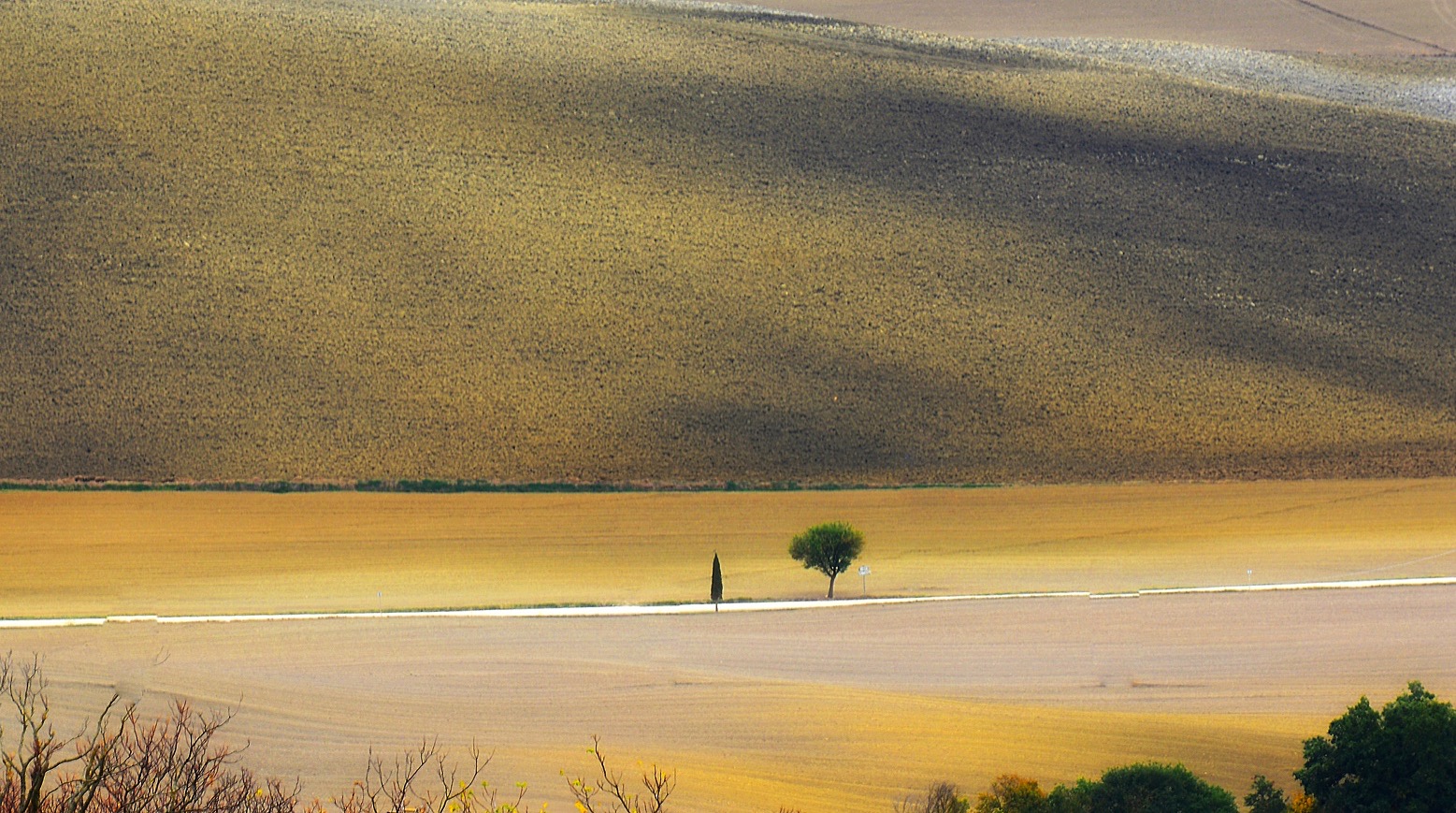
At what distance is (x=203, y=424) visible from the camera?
138ft

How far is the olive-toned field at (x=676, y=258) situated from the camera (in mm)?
43094

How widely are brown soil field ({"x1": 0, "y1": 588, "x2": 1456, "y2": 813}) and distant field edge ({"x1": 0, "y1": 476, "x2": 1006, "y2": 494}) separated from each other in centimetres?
1141

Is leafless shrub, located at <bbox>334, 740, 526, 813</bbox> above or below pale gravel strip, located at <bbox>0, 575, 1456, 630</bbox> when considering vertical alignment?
below

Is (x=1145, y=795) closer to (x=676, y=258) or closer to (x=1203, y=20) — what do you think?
(x=676, y=258)

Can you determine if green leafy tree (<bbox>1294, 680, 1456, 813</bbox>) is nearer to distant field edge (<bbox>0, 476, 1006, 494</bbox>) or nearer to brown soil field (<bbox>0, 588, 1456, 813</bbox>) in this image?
Answer: brown soil field (<bbox>0, 588, 1456, 813</bbox>)

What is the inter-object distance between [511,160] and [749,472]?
1967 cm

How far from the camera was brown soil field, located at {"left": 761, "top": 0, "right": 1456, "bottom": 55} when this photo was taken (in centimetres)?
7906

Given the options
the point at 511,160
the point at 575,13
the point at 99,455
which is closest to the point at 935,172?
the point at 511,160

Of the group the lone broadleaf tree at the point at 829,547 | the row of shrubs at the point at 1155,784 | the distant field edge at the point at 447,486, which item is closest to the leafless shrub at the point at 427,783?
the row of shrubs at the point at 1155,784

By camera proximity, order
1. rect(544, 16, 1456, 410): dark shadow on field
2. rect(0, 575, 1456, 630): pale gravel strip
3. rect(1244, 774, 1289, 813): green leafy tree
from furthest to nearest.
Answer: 1. rect(544, 16, 1456, 410): dark shadow on field
2. rect(0, 575, 1456, 630): pale gravel strip
3. rect(1244, 774, 1289, 813): green leafy tree

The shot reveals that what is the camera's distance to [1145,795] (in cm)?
2028

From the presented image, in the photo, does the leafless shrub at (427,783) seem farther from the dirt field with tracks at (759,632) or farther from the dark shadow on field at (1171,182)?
the dark shadow on field at (1171,182)

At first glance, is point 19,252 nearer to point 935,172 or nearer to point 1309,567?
point 935,172

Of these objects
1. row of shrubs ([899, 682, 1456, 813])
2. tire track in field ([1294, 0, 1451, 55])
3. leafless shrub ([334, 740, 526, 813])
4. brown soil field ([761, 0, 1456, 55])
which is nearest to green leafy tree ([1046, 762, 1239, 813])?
row of shrubs ([899, 682, 1456, 813])
